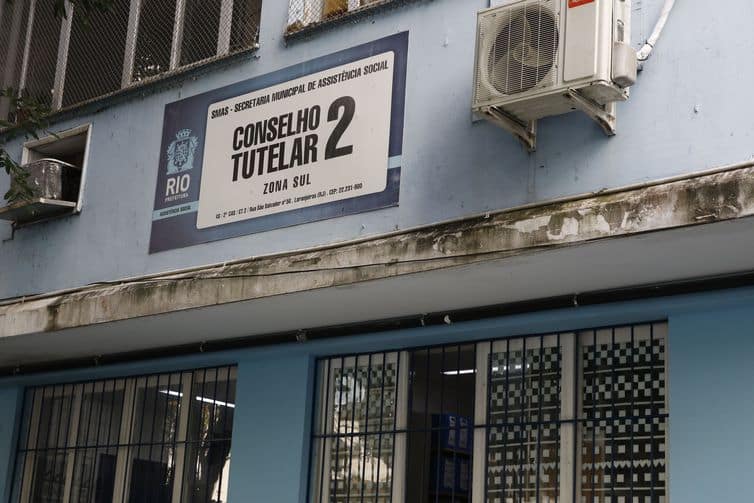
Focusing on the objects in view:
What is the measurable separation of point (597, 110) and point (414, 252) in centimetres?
152

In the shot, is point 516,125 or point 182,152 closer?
point 516,125

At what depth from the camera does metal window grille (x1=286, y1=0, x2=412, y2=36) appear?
852 cm

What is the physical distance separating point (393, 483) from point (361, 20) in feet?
11.5

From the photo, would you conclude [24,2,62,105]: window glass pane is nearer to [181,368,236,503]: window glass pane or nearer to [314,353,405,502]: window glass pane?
[181,368,236,503]: window glass pane

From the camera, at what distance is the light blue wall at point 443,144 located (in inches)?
260

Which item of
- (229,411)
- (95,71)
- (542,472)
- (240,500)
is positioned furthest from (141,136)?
(542,472)

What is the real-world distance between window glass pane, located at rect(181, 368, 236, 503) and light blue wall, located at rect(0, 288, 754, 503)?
204mm

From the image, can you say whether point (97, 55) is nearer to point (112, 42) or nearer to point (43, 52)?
point (112, 42)

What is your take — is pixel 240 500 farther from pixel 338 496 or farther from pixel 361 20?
pixel 361 20

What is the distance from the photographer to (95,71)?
425 inches

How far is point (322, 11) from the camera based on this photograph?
8984 mm

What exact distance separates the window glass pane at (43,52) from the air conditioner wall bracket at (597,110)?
630 cm

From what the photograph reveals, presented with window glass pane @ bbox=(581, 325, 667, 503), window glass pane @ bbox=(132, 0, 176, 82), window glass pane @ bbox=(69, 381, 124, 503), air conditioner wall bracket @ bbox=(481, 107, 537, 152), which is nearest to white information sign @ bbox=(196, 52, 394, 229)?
window glass pane @ bbox=(132, 0, 176, 82)

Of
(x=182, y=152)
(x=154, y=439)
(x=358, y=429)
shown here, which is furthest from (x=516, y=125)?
(x=154, y=439)
